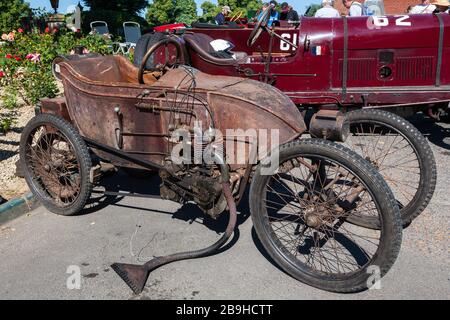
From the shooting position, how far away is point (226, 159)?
130 inches

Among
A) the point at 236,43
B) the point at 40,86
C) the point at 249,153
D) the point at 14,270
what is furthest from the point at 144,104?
the point at 40,86

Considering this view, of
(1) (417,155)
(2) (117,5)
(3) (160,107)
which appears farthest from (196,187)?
(2) (117,5)

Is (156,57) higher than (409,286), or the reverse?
(156,57)

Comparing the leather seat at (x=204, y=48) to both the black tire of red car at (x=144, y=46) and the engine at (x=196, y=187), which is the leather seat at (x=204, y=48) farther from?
the engine at (x=196, y=187)

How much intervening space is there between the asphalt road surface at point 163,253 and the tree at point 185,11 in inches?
1008

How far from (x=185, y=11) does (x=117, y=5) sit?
728 centimetres

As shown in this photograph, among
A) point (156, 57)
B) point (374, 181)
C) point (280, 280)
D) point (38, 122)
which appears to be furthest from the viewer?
point (156, 57)

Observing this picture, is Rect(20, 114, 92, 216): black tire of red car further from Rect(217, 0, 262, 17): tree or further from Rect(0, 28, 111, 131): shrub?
Rect(217, 0, 262, 17): tree

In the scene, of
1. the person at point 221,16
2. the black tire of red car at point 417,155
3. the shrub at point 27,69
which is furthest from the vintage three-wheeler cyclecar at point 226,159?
the person at point 221,16

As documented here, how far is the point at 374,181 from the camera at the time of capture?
259 centimetres

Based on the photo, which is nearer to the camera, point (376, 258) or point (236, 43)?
point (376, 258)

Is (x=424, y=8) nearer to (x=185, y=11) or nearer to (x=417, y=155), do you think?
(x=417, y=155)
